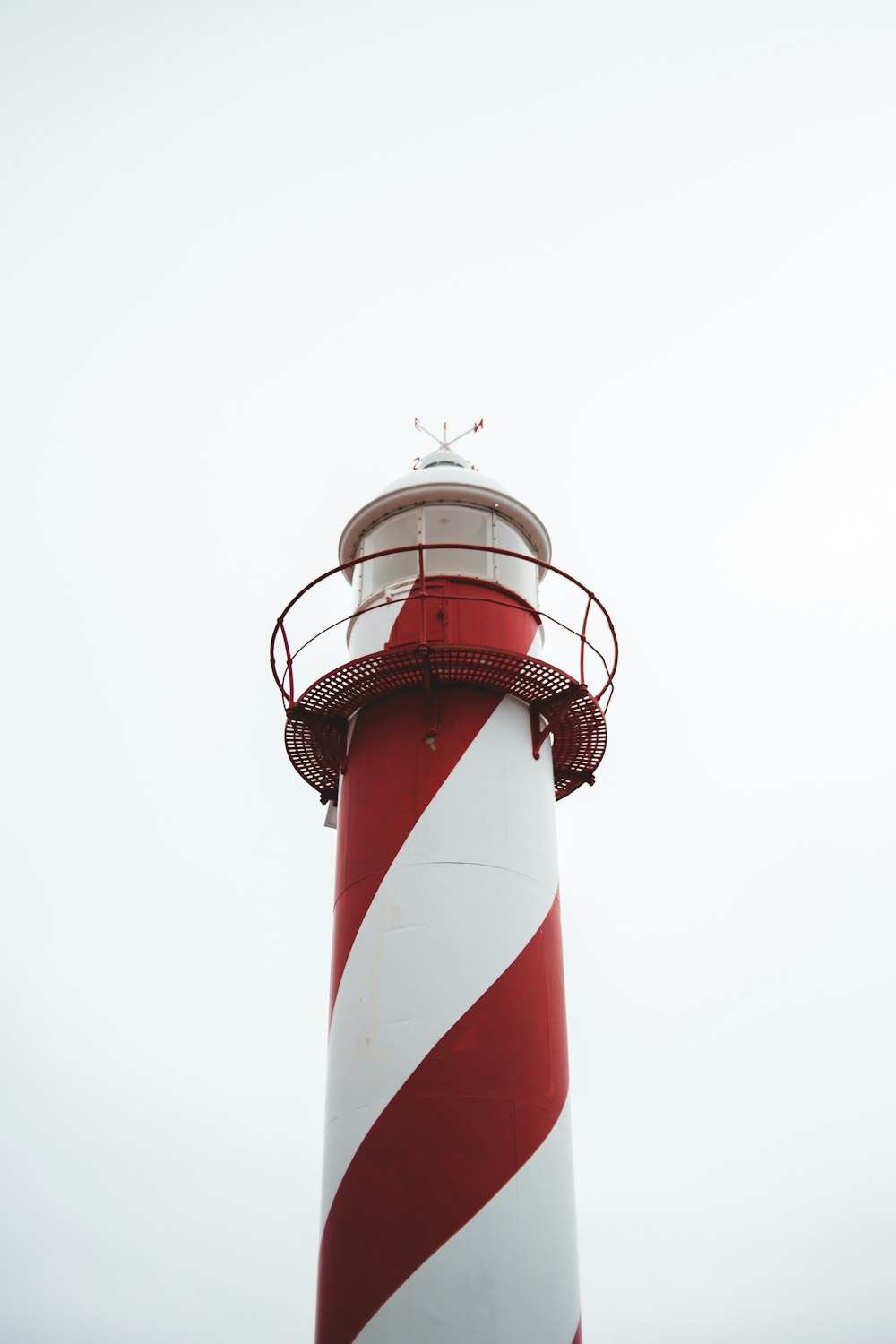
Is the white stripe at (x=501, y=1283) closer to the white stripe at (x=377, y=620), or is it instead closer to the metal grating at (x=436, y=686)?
the metal grating at (x=436, y=686)

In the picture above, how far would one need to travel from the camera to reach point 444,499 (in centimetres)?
980

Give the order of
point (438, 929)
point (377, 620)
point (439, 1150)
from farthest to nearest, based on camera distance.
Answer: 1. point (377, 620)
2. point (438, 929)
3. point (439, 1150)

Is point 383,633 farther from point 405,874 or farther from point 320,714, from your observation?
point 405,874

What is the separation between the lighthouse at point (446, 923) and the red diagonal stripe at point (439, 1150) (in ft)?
0.04

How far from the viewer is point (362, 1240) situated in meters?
6.83

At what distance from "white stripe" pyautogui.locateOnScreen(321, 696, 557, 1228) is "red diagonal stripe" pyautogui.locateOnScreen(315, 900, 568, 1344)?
13 cm

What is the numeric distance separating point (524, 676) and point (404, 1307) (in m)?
4.57

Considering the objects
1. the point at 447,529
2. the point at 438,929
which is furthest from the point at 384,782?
the point at 447,529

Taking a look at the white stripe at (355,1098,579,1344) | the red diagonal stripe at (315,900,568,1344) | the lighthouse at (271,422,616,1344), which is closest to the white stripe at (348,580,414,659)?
the lighthouse at (271,422,616,1344)

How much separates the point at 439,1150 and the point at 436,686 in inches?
138

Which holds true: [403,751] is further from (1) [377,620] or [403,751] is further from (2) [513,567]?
(2) [513,567]

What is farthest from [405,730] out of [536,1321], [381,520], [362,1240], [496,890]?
→ [536,1321]

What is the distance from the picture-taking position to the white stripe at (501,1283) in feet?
21.1

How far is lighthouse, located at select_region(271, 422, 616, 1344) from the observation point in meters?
6.71
